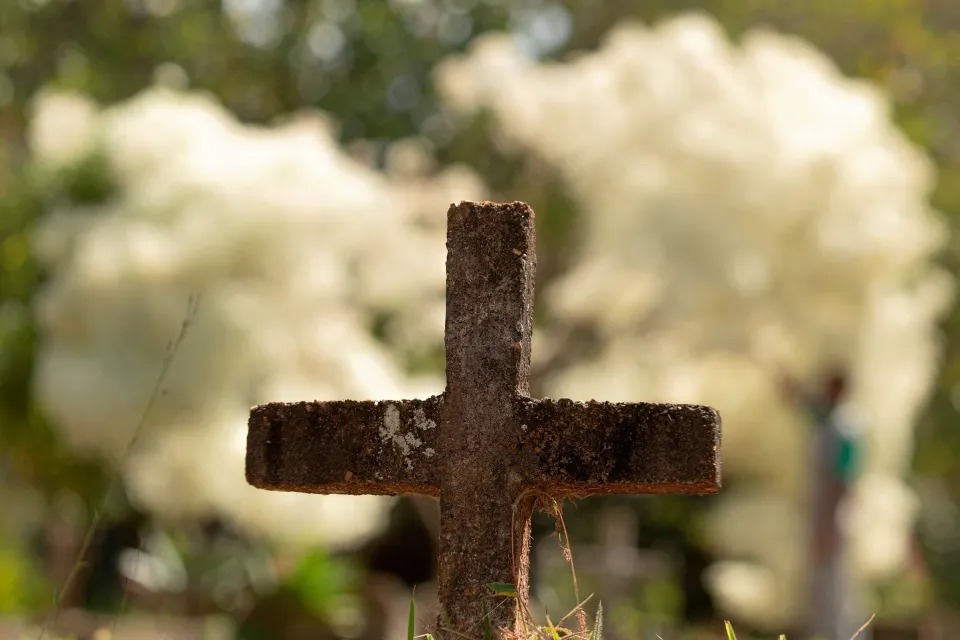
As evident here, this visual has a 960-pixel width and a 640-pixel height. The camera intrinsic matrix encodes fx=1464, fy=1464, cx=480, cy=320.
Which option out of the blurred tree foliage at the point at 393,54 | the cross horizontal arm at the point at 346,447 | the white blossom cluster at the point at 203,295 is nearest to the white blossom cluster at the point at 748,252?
the white blossom cluster at the point at 203,295

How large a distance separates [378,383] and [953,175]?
10061 mm

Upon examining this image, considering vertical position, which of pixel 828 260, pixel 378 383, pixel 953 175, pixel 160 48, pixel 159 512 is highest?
pixel 160 48

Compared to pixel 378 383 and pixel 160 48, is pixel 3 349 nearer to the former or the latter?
pixel 378 383

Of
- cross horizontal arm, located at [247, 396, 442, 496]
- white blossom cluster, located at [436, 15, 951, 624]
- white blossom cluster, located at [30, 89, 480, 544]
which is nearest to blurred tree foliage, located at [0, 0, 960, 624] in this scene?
white blossom cluster, located at [436, 15, 951, 624]

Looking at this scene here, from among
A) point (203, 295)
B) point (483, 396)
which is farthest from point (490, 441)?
point (203, 295)

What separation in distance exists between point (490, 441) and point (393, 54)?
684 inches

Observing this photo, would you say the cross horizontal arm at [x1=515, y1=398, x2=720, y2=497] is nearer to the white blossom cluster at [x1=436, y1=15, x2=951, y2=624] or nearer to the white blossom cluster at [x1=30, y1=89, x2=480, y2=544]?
the white blossom cluster at [x1=30, y1=89, x2=480, y2=544]

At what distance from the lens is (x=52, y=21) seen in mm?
19781

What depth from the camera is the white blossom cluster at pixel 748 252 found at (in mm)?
12680

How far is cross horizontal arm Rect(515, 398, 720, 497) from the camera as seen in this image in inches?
121

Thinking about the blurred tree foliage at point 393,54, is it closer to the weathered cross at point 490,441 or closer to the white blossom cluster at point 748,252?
the white blossom cluster at point 748,252

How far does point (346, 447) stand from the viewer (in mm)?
3348

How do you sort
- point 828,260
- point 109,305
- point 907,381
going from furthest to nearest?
point 907,381 < point 828,260 < point 109,305

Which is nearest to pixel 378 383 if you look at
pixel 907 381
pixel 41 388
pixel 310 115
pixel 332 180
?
pixel 332 180
